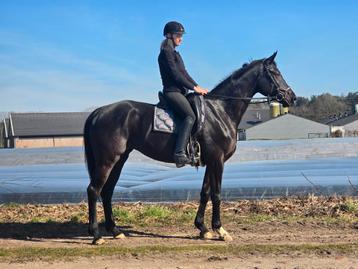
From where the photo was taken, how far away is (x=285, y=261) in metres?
6.44

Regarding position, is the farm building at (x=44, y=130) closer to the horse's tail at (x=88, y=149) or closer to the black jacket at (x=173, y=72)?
the horse's tail at (x=88, y=149)

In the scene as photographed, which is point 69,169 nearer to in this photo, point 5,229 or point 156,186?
point 156,186

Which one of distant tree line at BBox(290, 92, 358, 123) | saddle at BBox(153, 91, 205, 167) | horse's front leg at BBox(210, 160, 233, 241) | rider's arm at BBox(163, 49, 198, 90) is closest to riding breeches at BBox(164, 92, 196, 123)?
saddle at BBox(153, 91, 205, 167)

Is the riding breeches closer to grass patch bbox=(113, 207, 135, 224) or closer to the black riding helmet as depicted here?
the black riding helmet

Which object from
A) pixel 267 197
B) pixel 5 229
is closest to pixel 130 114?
pixel 5 229

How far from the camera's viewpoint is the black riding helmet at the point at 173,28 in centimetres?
820

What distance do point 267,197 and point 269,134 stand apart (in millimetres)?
52888

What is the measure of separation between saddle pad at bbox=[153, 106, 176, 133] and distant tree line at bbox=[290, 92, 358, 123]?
8134 cm

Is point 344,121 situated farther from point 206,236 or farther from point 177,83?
point 177,83

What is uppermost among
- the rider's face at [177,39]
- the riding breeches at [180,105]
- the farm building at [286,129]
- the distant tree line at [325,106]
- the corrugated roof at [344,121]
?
the distant tree line at [325,106]

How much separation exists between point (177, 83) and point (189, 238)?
252 cm

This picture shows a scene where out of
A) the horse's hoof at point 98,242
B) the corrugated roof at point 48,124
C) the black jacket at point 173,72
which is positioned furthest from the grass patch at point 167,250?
the corrugated roof at point 48,124

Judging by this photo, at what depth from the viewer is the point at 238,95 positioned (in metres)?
8.65

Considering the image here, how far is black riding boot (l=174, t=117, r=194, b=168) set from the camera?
804 centimetres
